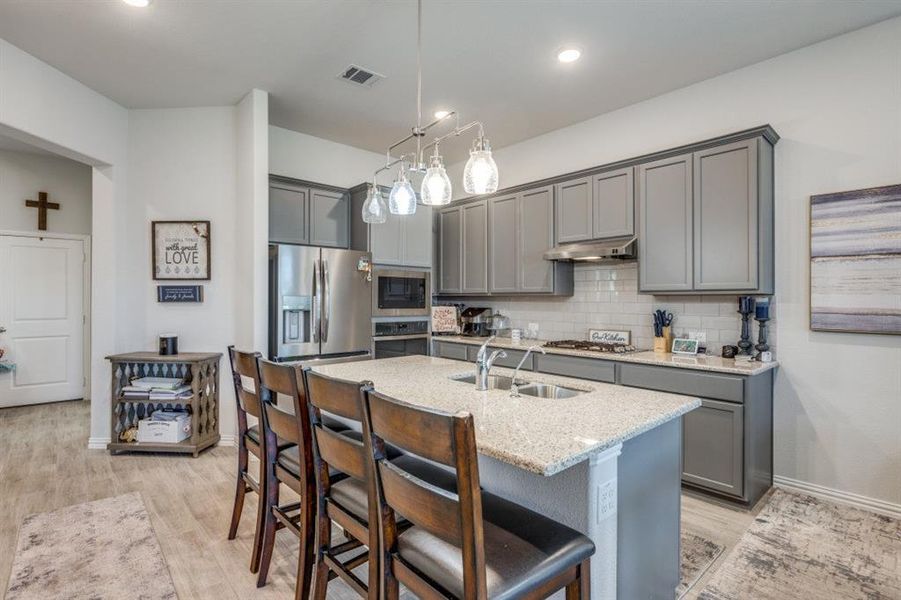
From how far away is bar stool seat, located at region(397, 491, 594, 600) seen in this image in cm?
114

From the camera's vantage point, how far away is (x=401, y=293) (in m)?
4.52

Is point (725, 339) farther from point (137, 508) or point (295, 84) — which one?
point (137, 508)

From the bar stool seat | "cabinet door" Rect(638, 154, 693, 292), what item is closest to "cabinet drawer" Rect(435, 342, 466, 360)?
"cabinet door" Rect(638, 154, 693, 292)

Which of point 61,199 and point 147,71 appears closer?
point 147,71

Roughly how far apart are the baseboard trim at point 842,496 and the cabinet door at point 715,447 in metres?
0.60

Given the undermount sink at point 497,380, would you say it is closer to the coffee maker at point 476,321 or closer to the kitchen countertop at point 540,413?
the kitchen countertop at point 540,413

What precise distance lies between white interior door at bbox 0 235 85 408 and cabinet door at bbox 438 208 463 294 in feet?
14.5

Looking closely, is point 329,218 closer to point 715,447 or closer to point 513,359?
point 513,359

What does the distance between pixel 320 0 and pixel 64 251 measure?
198 inches

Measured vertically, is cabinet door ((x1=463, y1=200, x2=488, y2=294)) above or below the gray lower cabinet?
above

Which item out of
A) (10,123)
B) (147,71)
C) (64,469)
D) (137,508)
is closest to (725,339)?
(137,508)

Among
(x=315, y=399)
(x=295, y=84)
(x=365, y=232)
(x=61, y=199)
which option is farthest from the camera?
(x=61, y=199)

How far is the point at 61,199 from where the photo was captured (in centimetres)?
547

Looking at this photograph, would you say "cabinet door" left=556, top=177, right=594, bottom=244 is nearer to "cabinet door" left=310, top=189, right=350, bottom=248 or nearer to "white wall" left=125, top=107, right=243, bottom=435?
"cabinet door" left=310, top=189, right=350, bottom=248
